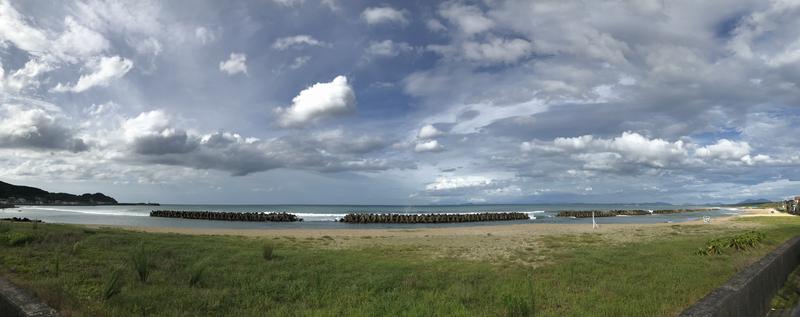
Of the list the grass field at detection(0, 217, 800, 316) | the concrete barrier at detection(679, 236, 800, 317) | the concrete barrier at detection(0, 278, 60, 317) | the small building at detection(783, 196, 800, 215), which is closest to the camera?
the concrete barrier at detection(679, 236, 800, 317)

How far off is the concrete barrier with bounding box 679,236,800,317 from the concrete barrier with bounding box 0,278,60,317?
8.26 meters

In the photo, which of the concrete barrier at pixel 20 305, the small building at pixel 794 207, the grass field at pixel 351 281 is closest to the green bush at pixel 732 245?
the grass field at pixel 351 281

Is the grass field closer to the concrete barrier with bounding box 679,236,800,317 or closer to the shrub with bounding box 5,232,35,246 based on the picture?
the shrub with bounding box 5,232,35,246

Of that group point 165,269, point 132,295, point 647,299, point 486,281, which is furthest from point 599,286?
point 165,269

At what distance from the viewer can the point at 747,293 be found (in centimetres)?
638

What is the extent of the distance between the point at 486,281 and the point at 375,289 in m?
2.98

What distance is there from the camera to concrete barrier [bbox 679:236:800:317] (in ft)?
17.7

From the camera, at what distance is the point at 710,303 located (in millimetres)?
5605

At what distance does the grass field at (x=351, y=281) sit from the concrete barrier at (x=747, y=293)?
114cm

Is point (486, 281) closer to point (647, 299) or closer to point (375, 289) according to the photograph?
point (375, 289)

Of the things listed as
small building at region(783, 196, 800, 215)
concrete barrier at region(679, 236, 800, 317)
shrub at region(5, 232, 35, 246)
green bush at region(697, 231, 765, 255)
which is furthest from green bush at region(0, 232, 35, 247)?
small building at region(783, 196, 800, 215)

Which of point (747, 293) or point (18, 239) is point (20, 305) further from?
point (18, 239)

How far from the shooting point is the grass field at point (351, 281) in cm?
808

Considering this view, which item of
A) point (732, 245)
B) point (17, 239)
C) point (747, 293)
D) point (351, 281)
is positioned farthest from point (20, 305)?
point (732, 245)
